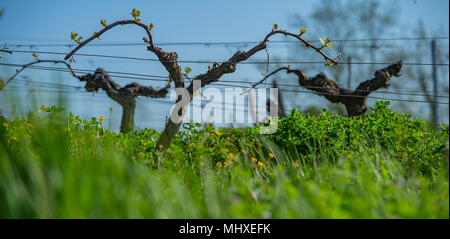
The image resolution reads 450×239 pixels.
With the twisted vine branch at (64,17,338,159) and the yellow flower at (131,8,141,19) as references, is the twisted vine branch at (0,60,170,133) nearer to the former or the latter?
the twisted vine branch at (64,17,338,159)

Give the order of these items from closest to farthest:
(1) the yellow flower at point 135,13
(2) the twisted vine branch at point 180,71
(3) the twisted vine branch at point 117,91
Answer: (1) the yellow flower at point 135,13 < (2) the twisted vine branch at point 180,71 < (3) the twisted vine branch at point 117,91

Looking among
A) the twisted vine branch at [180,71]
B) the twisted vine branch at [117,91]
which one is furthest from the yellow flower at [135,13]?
the twisted vine branch at [117,91]

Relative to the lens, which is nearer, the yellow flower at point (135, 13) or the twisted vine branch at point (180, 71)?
the yellow flower at point (135, 13)

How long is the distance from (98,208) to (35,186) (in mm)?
242

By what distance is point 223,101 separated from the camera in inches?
233

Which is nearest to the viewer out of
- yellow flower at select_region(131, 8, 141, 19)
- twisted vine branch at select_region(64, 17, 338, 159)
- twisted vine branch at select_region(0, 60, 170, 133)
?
yellow flower at select_region(131, 8, 141, 19)

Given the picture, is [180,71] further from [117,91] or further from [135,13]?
[117,91]

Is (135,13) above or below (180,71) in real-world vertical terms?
above

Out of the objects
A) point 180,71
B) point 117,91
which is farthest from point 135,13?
point 117,91

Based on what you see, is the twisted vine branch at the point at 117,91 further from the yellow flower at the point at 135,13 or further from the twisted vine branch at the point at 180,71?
the yellow flower at the point at 135,13

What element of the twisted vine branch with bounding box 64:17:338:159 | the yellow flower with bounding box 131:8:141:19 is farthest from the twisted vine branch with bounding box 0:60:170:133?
the yellow flower with bounding box 131:8:141:19
